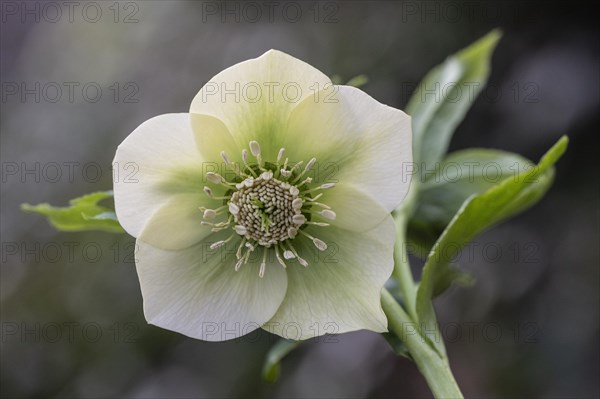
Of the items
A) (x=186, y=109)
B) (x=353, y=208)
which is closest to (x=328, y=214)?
(x=353, y=208)

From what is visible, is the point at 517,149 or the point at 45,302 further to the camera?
the point at 517,149

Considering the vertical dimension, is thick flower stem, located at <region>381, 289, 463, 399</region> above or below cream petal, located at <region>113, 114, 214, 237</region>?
below

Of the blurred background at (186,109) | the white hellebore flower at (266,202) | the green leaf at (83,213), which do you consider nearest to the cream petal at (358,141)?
the white hellebore flower at (266,202)

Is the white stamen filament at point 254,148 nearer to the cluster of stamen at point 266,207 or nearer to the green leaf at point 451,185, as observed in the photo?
the cluster of stamen at point 266,207

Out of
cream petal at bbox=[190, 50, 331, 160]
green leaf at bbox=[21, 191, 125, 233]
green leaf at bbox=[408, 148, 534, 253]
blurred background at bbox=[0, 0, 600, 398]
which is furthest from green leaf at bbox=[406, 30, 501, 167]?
blurred background at bbox=[0, 0, 600, 398]

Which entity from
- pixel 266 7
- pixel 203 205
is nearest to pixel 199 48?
pixel 266 7

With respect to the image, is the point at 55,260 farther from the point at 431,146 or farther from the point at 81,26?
the point at 431,146

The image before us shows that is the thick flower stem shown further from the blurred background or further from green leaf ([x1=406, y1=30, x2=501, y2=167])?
the blurred background
